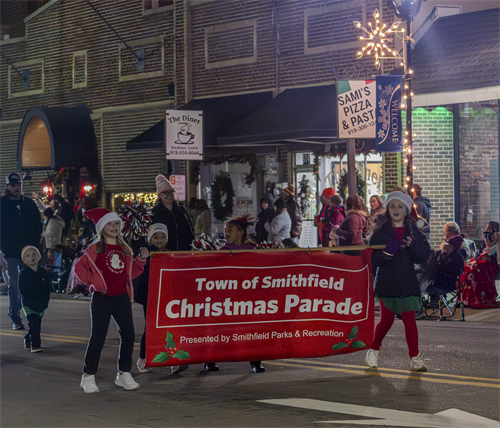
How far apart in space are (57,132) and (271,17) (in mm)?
7591

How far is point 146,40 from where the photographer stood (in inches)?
953

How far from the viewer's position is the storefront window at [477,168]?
55.5ft

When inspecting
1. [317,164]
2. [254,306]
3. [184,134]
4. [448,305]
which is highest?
[184,134]

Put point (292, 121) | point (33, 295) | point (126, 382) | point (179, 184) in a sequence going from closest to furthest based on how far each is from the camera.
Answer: point (126, 382)
point (33, 295)
point (292, 121)
point (179, 184)

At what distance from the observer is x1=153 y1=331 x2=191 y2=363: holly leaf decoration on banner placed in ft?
24.2

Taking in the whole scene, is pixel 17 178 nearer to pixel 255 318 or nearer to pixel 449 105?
pixel 255 318

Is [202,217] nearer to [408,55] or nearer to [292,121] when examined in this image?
[292,121]

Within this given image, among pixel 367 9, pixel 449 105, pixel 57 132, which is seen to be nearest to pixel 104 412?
pixel 449 105

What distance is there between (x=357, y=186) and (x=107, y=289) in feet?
39.1

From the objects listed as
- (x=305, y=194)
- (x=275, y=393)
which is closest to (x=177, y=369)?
(x=275, y=393)

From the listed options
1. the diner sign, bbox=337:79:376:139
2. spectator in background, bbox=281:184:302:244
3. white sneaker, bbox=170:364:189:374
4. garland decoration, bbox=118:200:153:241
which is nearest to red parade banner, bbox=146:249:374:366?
white sneaker, bbox=170:364:189:374

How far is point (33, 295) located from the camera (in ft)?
34.1

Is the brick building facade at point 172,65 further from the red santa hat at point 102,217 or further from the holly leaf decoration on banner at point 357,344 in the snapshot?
the red santa hat at point 102,217

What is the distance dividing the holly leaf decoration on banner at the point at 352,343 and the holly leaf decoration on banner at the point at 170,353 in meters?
1.48
